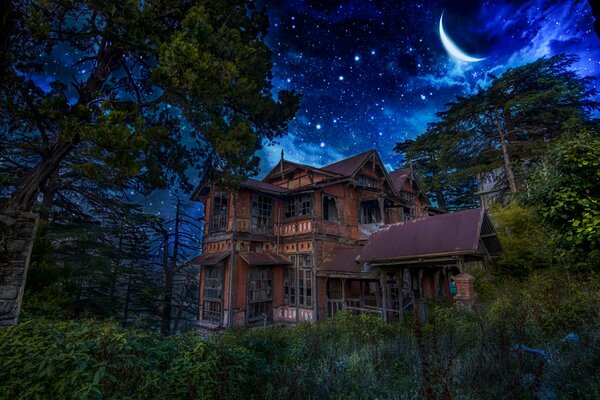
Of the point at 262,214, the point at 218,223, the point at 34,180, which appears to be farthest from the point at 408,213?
the point at 34,180

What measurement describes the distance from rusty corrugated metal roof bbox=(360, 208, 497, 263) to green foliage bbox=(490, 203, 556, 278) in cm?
302

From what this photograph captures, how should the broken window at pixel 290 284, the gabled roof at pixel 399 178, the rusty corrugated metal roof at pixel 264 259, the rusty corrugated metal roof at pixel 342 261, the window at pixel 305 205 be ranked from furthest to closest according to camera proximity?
the gabled roof at pixel 399 178 → the window at pixel 305 205 → the broken window at pixel 290 284 → the rusty corrugated metal roof at pixel 264 259 → the rusty corrugated metal roof at pixel 342 261

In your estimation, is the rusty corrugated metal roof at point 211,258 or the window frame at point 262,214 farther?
the window frame at point 262,214

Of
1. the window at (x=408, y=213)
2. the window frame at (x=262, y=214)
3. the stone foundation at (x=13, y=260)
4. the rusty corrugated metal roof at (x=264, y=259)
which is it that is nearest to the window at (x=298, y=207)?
the window frame at (x=262, y=214)

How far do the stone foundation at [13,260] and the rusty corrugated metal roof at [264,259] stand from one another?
33.1 ft

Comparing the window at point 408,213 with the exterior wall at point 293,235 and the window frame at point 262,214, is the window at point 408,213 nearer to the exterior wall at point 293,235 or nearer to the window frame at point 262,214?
the exterior wall at point 293,235

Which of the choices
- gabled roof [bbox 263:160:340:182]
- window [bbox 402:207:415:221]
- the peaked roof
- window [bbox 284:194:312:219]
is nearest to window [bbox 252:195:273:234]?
window [bbox 284:194:312:219]

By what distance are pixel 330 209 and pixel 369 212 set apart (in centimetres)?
386

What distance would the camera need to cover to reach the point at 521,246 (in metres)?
12.6

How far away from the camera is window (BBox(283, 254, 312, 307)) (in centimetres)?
1647

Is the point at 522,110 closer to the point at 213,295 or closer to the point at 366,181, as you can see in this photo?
the point at 366,181

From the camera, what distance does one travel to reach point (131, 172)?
662 centimetres

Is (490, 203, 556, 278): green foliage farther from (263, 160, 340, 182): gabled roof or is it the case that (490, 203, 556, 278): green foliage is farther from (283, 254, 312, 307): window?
(263, 160, 340, 182): gabled roof

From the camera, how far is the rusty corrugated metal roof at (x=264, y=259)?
51.1 ft
